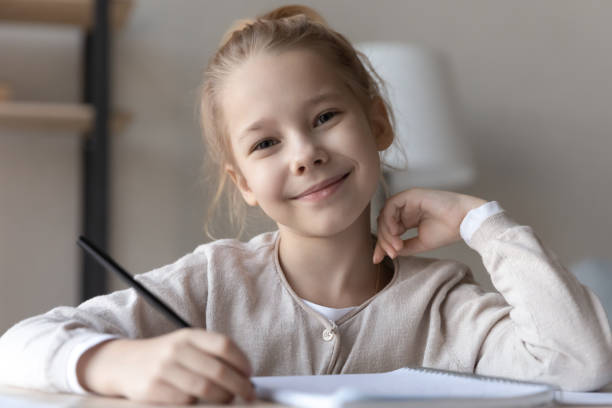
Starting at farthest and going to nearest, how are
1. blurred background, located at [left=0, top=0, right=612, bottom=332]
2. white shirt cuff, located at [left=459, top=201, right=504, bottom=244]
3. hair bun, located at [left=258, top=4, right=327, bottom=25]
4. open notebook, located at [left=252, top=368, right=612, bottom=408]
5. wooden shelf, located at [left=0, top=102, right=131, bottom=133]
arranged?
1. blurred background, located at [left=0, top=0, right=612, bottom=332]
2. wooden shelf, located at [left=0, top=102, right=131, bottom=133]
3. hair bun, located at [left=258, top=4, right=327, bottom=25]
4. white shirt cuff, located at [left=459, top=201, right=504, bottom=244]
5. open notebook, located at [left=252, top=368, right=612, bottom=408]

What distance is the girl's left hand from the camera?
0.97 meters

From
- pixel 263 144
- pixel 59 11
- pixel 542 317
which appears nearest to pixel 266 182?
pixel 263 144

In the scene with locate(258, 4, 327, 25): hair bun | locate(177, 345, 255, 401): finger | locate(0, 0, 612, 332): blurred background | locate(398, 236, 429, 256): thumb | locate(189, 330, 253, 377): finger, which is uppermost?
locate(258, 4, 327, 25): hair bun

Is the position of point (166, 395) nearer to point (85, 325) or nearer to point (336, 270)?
point (85, 325)

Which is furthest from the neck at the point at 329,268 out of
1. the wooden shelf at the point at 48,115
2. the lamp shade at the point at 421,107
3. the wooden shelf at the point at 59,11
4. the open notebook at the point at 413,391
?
the wooden shelf at the point at 59,11

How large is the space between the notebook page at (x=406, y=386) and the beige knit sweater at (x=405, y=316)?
0.20 metres

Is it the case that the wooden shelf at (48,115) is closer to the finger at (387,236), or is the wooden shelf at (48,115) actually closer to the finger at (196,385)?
the finger at (387,236)

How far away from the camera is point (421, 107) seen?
1.95 m

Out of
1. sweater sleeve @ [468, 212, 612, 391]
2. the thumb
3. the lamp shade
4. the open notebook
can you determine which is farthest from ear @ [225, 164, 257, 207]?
the lamp shade

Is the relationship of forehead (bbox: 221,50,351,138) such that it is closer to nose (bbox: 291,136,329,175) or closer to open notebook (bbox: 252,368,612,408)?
nose (bbox: 291,136,329,175)

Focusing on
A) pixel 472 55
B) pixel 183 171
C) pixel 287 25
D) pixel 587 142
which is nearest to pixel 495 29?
pixel 472 55

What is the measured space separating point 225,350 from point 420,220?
0.53 meters

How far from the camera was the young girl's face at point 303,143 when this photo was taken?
935 mm

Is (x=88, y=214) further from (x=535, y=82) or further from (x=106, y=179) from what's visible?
(x=535, y=82)
